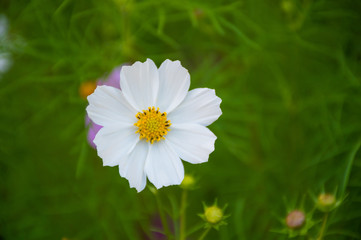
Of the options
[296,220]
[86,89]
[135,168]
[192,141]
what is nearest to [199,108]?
[192,141]

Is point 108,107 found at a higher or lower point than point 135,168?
higher

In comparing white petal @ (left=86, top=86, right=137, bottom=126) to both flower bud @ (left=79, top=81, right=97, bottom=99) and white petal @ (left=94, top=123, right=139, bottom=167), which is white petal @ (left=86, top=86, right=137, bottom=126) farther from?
flower bud @ (left=79, top=81, right=97, bottom=99)

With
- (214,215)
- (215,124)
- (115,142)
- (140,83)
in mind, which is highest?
(215,124)

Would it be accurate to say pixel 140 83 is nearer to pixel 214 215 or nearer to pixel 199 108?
pixel 199 108

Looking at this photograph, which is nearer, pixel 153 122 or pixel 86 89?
pixel 153 122

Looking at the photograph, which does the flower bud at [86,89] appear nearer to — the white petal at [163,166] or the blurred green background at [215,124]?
the blurred green background at [215,124]

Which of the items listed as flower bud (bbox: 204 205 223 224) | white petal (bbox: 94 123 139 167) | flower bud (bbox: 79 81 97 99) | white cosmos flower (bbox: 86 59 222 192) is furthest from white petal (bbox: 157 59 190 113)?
flower bud (bbox: 79 81 97 99)

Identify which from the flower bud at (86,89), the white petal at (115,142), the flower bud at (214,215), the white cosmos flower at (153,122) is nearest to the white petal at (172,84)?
the white cosmos flower at (153,122)
